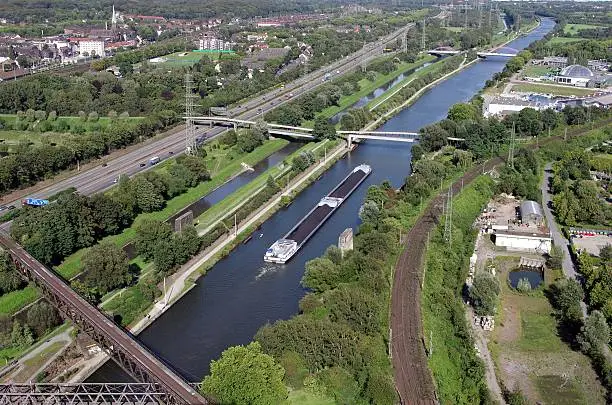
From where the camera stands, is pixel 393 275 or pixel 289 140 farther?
pixel 289 140

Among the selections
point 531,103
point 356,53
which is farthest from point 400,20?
point 531,103

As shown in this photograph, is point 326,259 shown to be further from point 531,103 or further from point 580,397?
point 531,103

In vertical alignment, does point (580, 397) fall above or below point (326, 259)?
below

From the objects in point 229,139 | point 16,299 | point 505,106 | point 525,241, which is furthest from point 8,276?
point 505,106

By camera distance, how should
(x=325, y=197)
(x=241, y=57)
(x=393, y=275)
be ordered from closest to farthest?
(x=393, y=275) → (x=325, y=197) → (x=241, y=57)

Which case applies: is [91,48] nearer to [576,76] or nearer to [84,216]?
[576,76]

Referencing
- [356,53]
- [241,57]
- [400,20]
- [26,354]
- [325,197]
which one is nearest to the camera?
[26,354]

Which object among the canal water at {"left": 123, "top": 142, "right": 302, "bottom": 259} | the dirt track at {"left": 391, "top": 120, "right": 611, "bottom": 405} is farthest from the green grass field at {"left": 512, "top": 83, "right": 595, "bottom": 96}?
the dirt track at {"left": 391, "top": 120, "right": 611, "bottom": 405}
